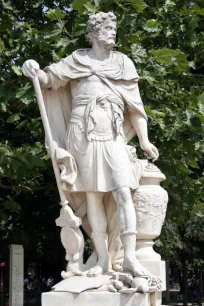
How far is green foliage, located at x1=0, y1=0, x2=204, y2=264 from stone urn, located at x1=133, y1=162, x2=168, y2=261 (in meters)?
3.26

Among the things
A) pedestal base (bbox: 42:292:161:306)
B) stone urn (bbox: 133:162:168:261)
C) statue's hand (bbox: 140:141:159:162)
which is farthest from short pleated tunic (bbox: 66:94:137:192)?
pedestal base (bbox: 42:292:161:306)

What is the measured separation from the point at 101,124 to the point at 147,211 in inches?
42.1

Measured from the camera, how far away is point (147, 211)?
8.13 meters

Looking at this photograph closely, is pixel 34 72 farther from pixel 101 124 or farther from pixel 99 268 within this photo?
pixel 99 268

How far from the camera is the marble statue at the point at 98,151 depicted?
25.8ft

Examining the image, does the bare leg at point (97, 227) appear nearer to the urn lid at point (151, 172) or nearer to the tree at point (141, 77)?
the urn lid at point (151, 172)

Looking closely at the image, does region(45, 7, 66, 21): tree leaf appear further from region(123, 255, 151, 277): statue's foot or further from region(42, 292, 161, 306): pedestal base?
region(42, 292, 161, 306): pedestal base

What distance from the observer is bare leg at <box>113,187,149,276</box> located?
7652 millimetres

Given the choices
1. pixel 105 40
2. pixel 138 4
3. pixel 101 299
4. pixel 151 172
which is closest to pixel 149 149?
pixel 151 172

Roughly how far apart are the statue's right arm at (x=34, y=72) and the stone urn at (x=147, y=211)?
147 centimetres

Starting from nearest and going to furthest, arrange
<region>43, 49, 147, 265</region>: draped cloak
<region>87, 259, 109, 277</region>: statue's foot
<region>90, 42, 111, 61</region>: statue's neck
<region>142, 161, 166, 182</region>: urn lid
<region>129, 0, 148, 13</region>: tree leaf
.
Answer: <region>87, 259, 109, 277</region>: statue's foot → <region>43, 49, 147, 265</region>: draped cloak → <region>142, 161, 166, 182</region>: urn lid → <region>90, 42, 111, 61</region>: statue's neck → <region>129, 0, 148, 13</region>: tree leaf

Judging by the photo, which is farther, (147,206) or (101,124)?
(147,206)

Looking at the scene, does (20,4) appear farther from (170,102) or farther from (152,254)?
(152,254)

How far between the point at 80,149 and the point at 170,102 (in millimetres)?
4897
